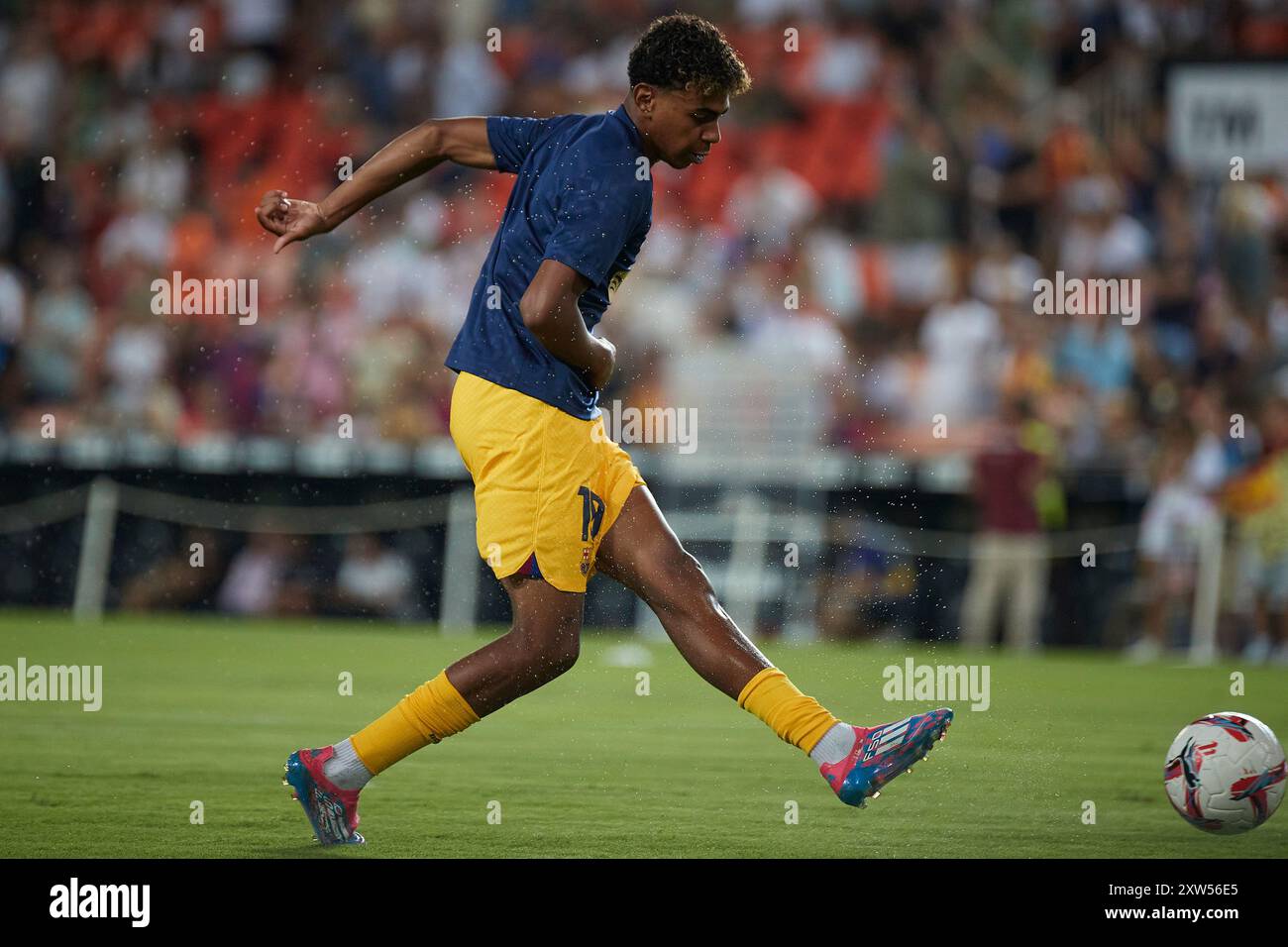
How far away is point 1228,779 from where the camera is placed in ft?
20.3

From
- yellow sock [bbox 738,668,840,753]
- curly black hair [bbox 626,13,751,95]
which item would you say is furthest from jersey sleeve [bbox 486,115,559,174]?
yellow sock [bbox 738,668,840,753]

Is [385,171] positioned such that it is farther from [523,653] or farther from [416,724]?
[416,724]

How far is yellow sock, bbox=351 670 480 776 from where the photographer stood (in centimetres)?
596

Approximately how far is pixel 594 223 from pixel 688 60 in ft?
2.03

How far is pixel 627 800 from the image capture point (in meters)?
7.09

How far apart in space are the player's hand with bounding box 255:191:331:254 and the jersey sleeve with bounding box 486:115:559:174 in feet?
1.95

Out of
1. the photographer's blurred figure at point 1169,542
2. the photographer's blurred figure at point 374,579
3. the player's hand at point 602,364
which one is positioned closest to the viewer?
the player's hand at point 602,364

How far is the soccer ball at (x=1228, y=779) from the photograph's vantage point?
20.2 ft

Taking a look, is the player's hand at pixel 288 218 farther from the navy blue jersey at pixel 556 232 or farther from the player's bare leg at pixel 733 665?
the player's bare leg at pixel 733 665

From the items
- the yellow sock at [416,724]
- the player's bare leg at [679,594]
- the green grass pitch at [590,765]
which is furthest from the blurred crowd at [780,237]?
the yellow sock at [416,724]

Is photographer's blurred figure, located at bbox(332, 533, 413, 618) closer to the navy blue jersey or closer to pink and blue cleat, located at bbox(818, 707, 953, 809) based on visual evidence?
the navy blue jersey

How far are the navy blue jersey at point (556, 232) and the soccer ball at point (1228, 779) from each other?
2262 millimetres

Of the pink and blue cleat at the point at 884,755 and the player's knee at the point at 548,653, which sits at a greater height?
the player's knee at the point at 548,653

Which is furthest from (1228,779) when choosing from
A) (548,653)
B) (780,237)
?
(780,237)
